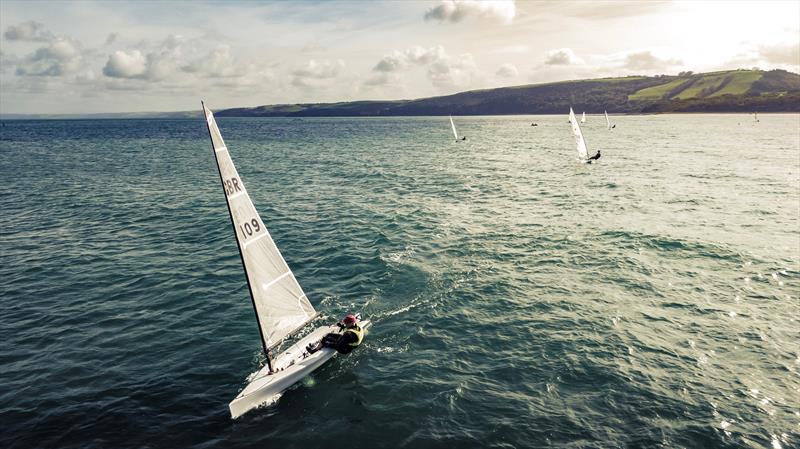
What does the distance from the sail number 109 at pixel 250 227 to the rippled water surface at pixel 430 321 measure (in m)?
6.84

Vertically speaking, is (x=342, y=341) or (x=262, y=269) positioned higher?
(x=262, y=269)

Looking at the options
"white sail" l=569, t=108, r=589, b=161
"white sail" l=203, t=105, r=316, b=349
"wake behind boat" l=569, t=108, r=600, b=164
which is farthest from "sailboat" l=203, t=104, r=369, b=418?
"wake behind boat" l=569, t=108, r=600, b=164

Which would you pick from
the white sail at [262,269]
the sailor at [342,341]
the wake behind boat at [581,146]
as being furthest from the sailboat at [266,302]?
the wake behind boat at [581,146]

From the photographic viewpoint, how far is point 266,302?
21.3m

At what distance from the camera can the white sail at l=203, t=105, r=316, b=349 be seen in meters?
18.9

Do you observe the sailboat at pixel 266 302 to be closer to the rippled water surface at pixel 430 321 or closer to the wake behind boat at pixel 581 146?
the rippled water surface at pixel 430 321

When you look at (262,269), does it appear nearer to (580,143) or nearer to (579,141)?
(579,141)

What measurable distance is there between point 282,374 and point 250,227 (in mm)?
6945

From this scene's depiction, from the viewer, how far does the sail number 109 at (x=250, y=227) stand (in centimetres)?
1998

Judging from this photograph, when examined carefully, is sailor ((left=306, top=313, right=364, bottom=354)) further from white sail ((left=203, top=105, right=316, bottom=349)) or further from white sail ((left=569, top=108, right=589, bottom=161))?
white sail ((left=569, top=108, right=589, bottom=161))

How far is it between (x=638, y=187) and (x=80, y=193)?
78312 millimetres

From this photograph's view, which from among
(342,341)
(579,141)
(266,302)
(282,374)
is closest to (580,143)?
(579,141)

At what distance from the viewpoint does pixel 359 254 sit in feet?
120

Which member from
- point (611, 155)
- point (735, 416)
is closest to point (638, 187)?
point (611, 155)
